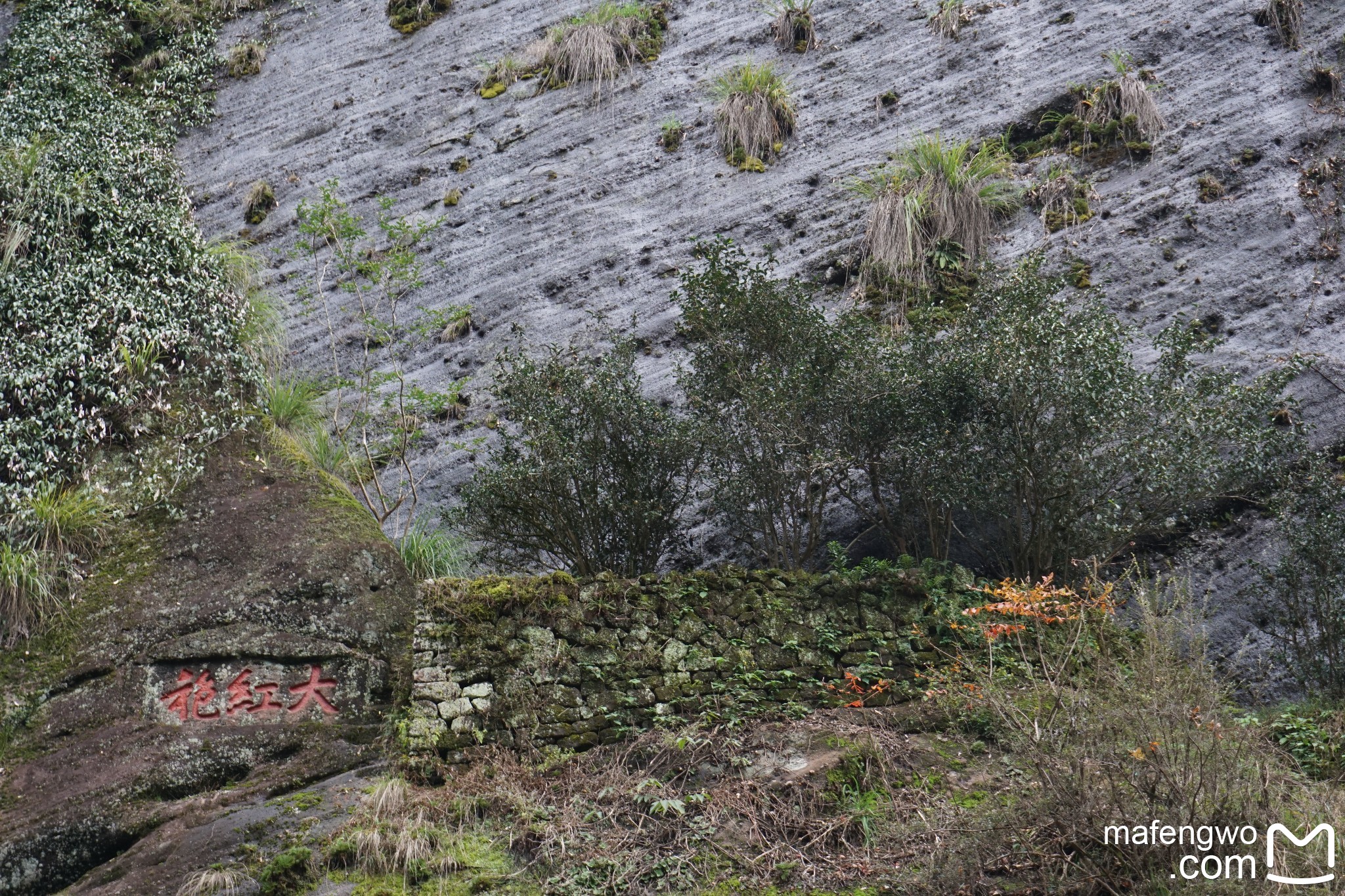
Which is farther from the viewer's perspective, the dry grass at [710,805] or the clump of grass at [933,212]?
the clump of grass at [933,212]

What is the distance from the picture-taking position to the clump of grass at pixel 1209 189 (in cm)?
935

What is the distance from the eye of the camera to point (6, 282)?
8.83m

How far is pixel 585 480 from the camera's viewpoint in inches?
306

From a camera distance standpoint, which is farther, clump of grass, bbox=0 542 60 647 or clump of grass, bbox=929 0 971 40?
clump of grass, bbox=929 0 971 40

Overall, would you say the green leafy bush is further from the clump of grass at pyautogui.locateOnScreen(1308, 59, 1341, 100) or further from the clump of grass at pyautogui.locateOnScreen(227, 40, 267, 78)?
the clump of grass at pyautogui.locateOnScreen(1308, 59, 1341, 100)

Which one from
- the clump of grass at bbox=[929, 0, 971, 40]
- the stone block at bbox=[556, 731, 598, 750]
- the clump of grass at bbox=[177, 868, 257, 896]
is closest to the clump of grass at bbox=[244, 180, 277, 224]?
the clump of grass at bbox=[929, 0, 971, 40]

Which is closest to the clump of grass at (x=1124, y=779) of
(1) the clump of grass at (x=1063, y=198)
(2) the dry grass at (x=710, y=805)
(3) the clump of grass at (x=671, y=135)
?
(2) the dry grass at (x=710, y=805)

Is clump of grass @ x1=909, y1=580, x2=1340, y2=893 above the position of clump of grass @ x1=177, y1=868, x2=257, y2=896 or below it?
below

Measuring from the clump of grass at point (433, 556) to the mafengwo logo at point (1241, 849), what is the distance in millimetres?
5283

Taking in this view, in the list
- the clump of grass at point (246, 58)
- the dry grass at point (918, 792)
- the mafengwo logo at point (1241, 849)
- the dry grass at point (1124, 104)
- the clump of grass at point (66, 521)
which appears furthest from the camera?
the clump of grass at point (246, 58)

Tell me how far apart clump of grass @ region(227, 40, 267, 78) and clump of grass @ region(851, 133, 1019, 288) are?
8670mm

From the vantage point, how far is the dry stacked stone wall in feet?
19.8

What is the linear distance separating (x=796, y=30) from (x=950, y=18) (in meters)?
1.72

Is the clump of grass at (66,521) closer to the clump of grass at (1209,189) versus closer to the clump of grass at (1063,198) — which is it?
the clump of grass at (1063,198)
